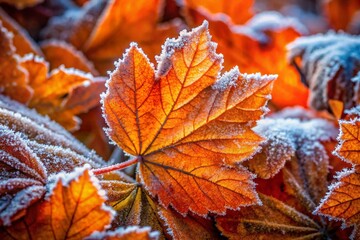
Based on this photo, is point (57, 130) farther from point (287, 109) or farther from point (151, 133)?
point (287, 109)

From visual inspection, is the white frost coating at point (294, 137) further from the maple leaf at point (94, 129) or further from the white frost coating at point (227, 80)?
the maple leaf at point (94, 129)

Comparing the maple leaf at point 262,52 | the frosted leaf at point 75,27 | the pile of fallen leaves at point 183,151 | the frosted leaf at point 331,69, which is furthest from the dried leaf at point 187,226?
the frosted leaf at point 75,27

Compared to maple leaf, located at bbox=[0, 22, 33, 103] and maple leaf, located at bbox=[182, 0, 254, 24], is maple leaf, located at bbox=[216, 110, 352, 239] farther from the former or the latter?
maple leaf, located at bbox=[182, 0, 254, 24]

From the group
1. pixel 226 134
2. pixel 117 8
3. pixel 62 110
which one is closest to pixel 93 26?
pixel 117 8

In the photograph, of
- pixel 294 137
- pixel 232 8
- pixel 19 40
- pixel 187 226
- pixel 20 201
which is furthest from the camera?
pixel 232 8

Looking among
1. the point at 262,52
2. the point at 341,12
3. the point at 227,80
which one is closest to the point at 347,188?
the point at 227,80

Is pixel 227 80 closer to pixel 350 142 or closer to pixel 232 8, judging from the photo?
pixel 350 142

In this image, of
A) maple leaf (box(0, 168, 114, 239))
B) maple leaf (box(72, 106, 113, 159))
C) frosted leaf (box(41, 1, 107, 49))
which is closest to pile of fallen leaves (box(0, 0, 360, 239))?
maple leaf (box(0, 168, 114, 239))
